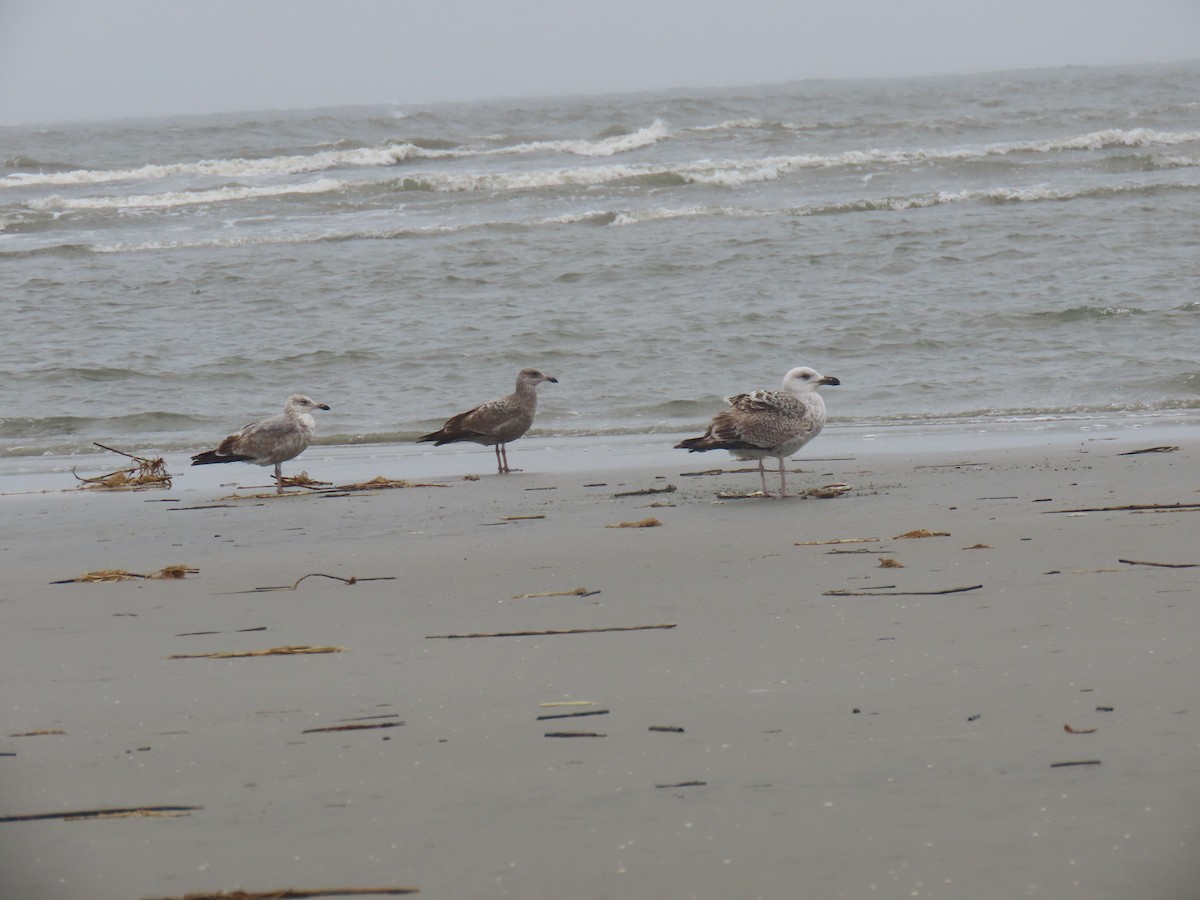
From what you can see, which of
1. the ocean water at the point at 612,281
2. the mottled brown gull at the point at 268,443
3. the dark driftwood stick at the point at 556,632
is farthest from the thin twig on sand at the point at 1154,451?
the mottled brown gull at the point at 268,443

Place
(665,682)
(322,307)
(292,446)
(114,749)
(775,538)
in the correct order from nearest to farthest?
(114,749)
(665,682)
(775,538)
(292,446)
(322,307)

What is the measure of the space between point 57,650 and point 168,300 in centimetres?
1157

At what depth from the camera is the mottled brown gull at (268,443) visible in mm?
8102

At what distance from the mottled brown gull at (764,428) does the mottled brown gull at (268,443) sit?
2.37 metres

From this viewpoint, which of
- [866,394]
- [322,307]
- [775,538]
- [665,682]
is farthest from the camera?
[322,307]

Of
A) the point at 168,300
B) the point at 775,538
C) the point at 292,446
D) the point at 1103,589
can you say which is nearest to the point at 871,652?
the point at 1103,589

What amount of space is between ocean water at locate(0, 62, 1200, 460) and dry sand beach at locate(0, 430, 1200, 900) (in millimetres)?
4428

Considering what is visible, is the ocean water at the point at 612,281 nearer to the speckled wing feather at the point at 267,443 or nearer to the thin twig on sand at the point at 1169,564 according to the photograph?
the speckled wing feather at the point at 267,443

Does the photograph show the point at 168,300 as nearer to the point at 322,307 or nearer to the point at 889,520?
the point at 322,307

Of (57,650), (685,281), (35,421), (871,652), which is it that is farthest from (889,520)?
(685,281)

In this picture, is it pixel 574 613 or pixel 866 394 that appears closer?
pixel 574 613

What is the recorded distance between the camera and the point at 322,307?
14.7 m

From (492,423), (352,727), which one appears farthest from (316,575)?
(492,423)

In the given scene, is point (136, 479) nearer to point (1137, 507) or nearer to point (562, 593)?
point (562, 593)
